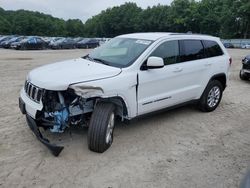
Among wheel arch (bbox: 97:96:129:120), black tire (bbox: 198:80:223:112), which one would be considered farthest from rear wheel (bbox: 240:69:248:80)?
wheel arch (bbox: 97:96:129:120)

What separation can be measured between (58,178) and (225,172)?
2248 mm

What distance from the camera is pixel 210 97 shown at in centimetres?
657

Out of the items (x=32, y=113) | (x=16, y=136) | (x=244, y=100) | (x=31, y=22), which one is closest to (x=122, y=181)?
(x=32, y=113)

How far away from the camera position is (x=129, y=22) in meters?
92.9

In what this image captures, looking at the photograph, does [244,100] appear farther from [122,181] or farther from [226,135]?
[122,181]

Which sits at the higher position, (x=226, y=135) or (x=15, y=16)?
(x=15, y=16)

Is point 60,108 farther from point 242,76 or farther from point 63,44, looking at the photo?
point 63,44

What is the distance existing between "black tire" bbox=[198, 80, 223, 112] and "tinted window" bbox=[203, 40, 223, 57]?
0.62 m

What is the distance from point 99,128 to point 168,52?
83.7 inches

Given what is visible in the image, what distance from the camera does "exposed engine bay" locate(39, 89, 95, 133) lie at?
13.9 ft

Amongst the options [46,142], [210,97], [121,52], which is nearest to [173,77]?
[121,52]

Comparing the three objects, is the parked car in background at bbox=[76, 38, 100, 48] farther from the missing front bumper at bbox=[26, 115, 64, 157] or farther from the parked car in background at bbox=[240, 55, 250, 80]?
the missing front bumper at bbox=[26, 115, 64, 157]

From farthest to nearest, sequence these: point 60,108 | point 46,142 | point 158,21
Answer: point 158,21, point 60,108, point 46,142

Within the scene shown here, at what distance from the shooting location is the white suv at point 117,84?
4.25 metres
